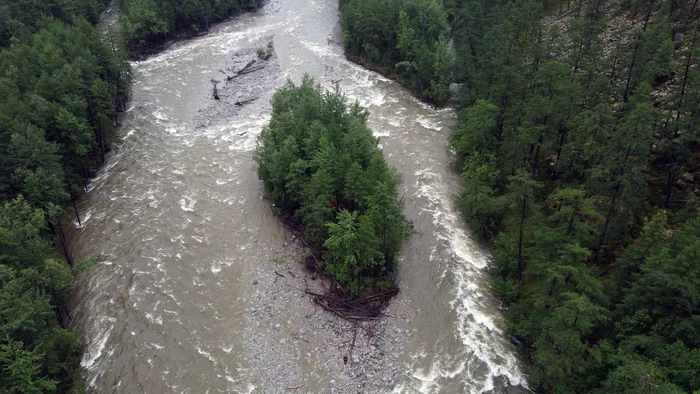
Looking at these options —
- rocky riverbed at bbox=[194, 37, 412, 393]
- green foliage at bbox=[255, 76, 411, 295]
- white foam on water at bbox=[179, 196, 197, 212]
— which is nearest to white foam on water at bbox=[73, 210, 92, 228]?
white foam on water at bbox=[179, 196, 197, 212]

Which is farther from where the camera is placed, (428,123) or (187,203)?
(428,123)

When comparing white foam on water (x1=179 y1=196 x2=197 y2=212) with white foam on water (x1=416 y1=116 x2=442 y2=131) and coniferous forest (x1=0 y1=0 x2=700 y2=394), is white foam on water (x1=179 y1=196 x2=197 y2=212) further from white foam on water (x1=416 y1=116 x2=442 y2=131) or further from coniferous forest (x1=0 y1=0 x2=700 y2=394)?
white foam on water (x1=416 y1=116 x2=442 y2=131)

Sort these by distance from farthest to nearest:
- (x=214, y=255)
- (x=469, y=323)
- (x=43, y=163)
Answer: (x=43, y=163) → (x=214, y=255) → (x=469, y=323)

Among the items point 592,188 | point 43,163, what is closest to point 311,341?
point 592,188

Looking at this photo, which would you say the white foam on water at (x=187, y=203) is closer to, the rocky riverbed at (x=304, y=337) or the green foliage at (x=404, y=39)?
the rocky riverbed at (x=304, y=337)

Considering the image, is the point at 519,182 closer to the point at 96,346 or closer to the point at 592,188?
the point at 592,188

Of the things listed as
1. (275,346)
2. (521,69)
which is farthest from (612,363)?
(521,69)
